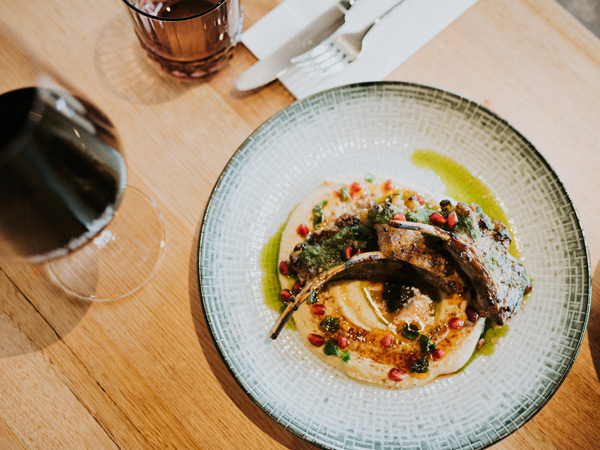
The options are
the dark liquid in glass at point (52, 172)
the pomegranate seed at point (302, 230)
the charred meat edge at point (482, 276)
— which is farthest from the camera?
the pomegranate seed at point (302, 230)

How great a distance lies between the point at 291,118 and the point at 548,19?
1.81 meters

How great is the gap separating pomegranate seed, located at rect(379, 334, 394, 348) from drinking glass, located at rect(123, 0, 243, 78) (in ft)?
6.34

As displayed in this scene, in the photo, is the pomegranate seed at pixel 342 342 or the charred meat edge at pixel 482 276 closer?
the charred meat edge at pixel 482 276

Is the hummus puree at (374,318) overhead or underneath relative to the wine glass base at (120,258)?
underneath

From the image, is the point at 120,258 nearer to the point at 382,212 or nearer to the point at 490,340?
the point at 382,212

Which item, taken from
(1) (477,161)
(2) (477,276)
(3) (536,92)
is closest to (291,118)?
(1) (477,161)

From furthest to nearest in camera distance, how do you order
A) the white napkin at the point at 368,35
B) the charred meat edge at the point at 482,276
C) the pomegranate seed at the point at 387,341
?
the white napkin at the point at 368,35, the pomegranate seed at the point at 387,341, the charred meat edge at the point at 482,276

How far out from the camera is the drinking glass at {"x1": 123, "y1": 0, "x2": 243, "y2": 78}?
8.24 ft

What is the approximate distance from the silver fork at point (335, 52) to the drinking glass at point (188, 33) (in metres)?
0.46

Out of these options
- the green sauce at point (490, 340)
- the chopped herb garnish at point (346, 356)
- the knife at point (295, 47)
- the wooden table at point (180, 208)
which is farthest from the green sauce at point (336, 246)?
the knife at point (295, 47)

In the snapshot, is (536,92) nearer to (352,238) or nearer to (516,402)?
(352,238)

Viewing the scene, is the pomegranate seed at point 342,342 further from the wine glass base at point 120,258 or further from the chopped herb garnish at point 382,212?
the wine glass base at point 120,258

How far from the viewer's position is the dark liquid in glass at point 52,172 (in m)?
1.37

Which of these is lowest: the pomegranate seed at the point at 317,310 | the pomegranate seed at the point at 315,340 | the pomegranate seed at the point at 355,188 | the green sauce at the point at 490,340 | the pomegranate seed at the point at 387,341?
the green sauce at the point at 490,340
